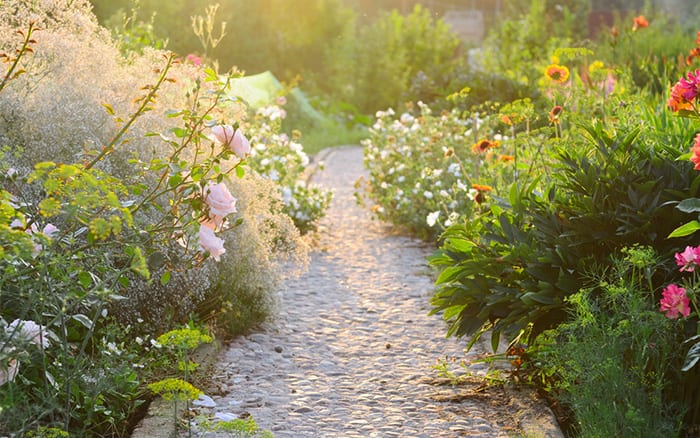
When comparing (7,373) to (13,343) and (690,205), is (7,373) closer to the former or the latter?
(13,343)

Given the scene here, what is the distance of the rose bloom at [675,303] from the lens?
303 centimetres

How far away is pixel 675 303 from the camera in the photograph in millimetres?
3043

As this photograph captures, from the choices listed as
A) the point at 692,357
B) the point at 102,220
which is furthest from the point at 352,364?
the point at 102,220

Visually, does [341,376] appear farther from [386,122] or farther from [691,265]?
[386,122]

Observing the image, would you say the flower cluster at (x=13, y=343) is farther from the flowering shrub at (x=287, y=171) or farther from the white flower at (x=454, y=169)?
the white flower at (x=454, y=169)

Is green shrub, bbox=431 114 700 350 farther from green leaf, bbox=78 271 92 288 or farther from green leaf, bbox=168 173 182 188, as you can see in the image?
green leaf, bbox=78 271 92 288

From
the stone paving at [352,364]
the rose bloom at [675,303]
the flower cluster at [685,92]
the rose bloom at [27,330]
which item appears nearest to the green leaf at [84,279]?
the rose bloom at [27,330]

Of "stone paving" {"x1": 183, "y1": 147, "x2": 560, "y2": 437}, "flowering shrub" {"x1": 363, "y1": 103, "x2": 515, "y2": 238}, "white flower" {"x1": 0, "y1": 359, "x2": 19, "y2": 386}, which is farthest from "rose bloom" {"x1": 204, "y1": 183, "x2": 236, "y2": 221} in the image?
"flowering shrub" {"x1": 363, "y1": 103, "x2": 515, "y2": 238}

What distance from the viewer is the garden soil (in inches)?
149

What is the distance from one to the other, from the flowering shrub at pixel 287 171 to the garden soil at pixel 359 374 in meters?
1.05

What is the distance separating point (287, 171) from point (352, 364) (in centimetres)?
366

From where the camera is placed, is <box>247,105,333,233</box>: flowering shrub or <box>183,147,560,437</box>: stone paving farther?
<box>247,105,333,233</box>: flowering shrub

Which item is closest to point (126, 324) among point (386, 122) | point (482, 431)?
point (482, 431)

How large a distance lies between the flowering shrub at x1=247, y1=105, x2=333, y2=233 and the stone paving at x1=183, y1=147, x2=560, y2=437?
0.71 m
